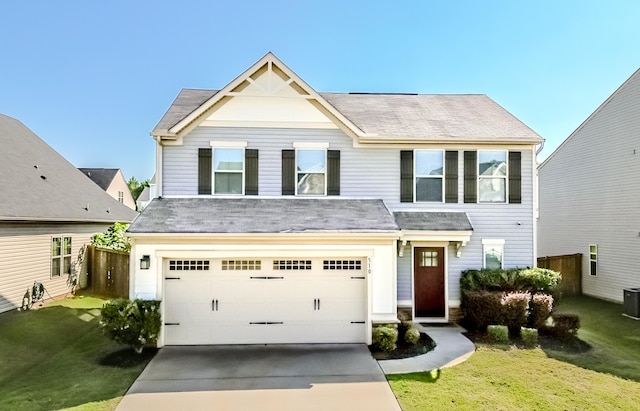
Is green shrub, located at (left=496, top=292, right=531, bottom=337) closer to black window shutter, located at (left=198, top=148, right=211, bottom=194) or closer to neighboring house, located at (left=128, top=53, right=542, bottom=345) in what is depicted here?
neighboring house, located at (left=128, top=53, right=542, bottom=345)

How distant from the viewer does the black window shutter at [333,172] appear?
11.4m

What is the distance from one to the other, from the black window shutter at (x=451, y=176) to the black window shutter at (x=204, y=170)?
299 inches

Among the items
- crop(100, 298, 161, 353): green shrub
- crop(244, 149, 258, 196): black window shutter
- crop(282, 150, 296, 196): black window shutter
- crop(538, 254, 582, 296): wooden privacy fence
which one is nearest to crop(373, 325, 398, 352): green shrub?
crop(282, 150, 296, 196): black window shutter

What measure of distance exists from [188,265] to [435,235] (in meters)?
7.22

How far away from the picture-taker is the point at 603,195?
14727 mm

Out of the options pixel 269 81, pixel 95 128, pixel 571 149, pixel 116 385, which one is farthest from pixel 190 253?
pixel 95 128

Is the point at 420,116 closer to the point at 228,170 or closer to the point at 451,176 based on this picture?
the point at 451,176

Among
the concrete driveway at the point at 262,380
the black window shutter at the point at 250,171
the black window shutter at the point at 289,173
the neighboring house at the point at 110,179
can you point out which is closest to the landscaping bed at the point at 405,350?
the concrete driveway at the point at 262,380

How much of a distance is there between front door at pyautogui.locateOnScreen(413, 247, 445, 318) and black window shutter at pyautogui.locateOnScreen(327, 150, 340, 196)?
3277 millimetres

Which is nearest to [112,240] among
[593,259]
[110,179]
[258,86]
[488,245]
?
[258,86]

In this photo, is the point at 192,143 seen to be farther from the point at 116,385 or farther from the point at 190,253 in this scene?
the point at 116,385

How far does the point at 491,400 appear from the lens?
649 cm

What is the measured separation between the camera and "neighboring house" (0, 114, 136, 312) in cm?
1173

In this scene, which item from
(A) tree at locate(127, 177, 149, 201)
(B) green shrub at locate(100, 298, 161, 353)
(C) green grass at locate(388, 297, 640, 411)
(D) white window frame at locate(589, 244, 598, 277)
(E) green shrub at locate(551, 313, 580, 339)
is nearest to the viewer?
(C) green grass at locate(388, 297, 640, 411)
